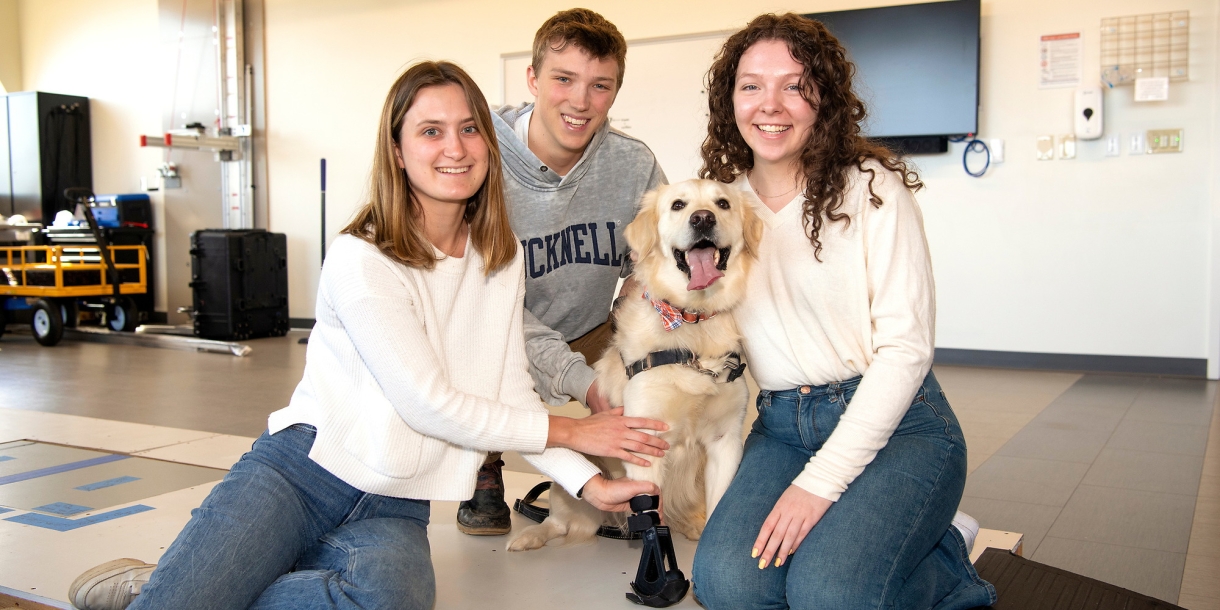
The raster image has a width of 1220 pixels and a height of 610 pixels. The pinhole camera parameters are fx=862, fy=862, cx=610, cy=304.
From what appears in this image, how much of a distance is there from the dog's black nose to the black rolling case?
19.8 ft

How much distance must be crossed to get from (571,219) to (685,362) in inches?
27.8

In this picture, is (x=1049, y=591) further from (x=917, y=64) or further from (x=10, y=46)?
(x=10, y=46)

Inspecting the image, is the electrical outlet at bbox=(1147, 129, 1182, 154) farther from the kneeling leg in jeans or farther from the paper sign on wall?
the kneeling leg in jeans

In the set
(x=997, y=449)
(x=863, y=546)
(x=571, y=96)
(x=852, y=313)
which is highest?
(x=571, y=96)

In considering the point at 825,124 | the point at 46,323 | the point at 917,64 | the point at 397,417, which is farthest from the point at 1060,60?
the point at 46,323

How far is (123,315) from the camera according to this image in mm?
7316

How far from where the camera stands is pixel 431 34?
7309 mm

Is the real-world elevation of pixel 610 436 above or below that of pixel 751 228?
below

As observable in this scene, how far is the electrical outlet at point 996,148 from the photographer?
5.47 m

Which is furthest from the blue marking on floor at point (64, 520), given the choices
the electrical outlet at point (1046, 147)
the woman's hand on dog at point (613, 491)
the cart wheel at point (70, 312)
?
the cart wheel at point (70, 312)

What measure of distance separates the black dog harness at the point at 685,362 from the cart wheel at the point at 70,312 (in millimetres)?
7079

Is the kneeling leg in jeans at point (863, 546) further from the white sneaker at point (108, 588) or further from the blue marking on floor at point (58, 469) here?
the blue marking on floor at point (58, 469)

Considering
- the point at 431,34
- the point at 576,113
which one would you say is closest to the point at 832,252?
the point at 576,113

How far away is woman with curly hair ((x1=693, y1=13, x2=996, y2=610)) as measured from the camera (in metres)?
1.54
